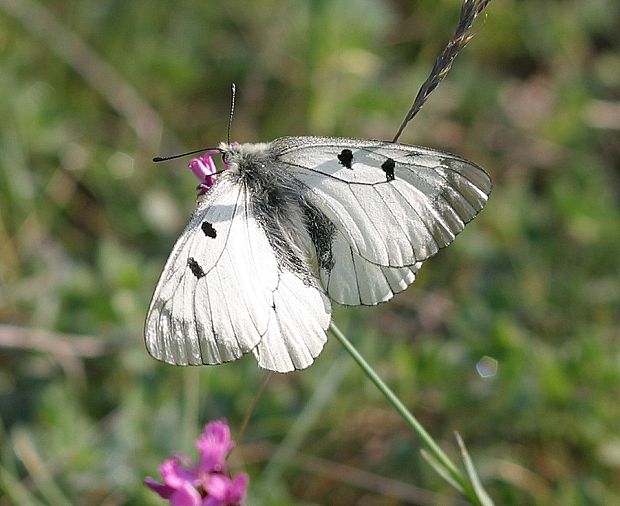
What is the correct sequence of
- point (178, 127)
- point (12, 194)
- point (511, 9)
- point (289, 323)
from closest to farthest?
point (289, 323) < point (12, 194) < point (178, 127) < point (511, 9)

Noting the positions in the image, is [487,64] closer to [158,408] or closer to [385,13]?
[385,13]

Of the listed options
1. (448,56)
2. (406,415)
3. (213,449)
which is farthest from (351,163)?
(213,449)

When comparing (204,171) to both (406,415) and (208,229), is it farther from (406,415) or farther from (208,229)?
(406,415)

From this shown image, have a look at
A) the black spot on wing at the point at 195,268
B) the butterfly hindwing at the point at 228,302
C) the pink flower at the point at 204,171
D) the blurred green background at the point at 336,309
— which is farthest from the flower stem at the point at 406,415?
the blurred green background at the point at 336,309

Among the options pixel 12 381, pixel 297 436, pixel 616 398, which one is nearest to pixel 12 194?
pixel 12 381

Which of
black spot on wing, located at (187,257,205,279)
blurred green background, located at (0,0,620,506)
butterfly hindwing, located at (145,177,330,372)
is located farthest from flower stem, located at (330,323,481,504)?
blurred green background, located at (0,0,620,506)

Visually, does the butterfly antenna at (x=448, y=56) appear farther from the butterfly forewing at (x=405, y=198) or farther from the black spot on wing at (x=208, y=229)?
the black spot on wing at (x=208, y=229)
